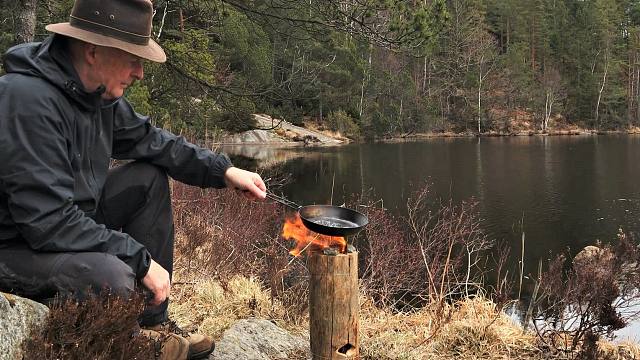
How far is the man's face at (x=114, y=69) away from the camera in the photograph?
2.13 metres

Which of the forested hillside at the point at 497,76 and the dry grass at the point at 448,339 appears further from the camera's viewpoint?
the forested hillside at the point at 497,76

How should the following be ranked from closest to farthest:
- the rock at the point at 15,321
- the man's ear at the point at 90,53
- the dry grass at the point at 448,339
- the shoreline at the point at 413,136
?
the rock at the point at 15,321 < the man's ear at the point at 90,53 < the dry grass at the point at 448,339 < the shoreline at the point at 413,136

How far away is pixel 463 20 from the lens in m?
47.7

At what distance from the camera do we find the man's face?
7.00 ft

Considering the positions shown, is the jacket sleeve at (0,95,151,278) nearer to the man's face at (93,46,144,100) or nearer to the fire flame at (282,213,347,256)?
the man's face at (93,46,144,100)

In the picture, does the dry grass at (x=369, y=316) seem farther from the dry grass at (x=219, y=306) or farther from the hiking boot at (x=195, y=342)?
the hiking boot at (x=195, y=342)

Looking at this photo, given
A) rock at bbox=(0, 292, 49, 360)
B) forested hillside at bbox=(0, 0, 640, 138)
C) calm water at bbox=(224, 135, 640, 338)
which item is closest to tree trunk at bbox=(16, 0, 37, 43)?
rock at bbox=(0, 292, 49, 360)

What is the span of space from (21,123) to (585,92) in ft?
194

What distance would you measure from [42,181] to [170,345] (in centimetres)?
99

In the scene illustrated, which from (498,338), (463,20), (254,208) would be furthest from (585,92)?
(498,338)

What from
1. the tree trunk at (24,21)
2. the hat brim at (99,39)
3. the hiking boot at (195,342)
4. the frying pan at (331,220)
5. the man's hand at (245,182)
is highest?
the tree trunk at (24,21)

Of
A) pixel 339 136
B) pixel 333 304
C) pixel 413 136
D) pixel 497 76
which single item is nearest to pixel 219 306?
pixel 333 304

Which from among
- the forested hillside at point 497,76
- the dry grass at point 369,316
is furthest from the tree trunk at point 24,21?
the forested hillside at point 497,76

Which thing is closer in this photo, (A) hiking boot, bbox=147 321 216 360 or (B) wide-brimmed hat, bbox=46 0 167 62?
(B) wide-brimmed hat, bbox=46 0 167 62
